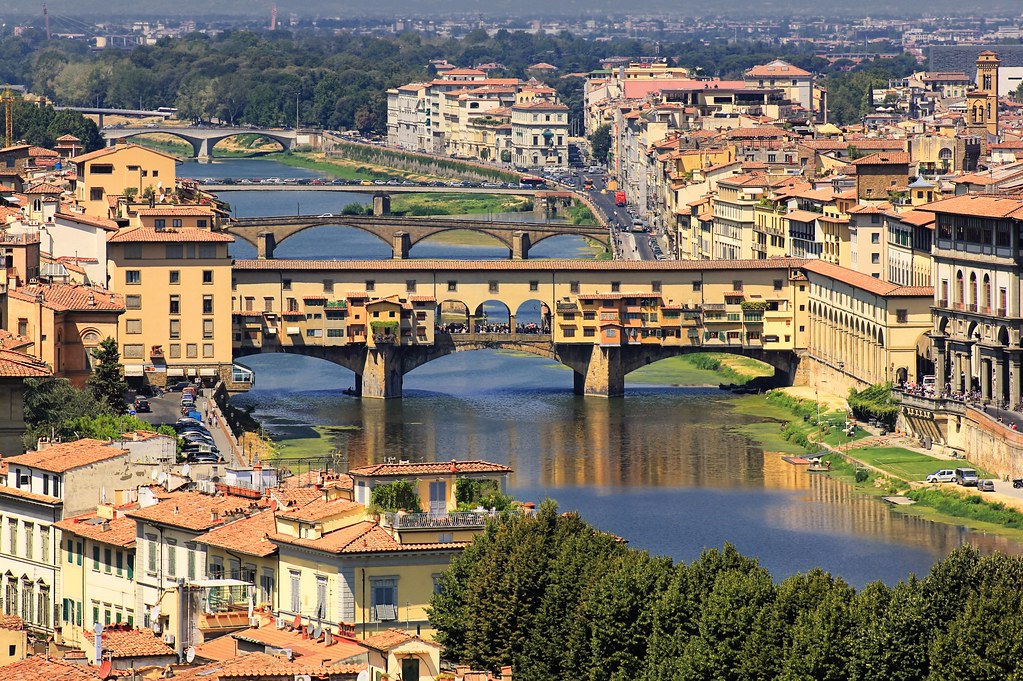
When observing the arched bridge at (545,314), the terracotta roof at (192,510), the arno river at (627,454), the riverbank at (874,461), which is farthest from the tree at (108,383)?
the terracotta roof at (192,510)

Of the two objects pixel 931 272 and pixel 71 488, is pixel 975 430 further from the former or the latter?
pixel 71 488

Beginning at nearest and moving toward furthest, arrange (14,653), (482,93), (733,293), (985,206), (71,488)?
1. (14,653)
2. (71,488)
3. (985,206)
4. (733,293)
5. (482,93)

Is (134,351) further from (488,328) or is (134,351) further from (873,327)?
(873,327)

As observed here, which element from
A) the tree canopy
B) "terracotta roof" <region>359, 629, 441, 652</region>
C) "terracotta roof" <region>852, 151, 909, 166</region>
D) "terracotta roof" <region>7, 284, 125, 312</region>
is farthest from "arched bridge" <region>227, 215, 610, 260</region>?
"terracotta roof" <region>359, 629, 441, 652</region>

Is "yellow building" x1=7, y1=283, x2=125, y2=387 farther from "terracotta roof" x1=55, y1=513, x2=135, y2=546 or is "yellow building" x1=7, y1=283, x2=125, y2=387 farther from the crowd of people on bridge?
"terracotta roof" x1=55, y1=513, x2=135, y2=546

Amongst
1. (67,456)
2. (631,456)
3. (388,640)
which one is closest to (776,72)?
(631,456)

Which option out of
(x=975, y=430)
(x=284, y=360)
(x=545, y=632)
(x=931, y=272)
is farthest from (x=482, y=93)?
(x=545, y=632)
